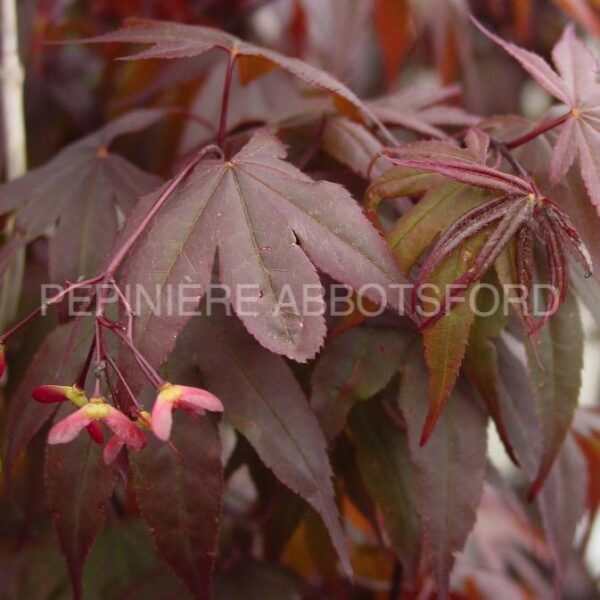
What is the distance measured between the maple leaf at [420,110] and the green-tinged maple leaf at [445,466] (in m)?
0.20

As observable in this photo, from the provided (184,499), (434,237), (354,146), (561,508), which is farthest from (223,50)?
(561,508)

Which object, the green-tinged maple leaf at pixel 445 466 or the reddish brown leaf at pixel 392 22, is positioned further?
the reddish brown leaf at pixel 392 22

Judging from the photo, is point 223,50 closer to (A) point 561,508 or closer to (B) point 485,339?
(B) point 485,339

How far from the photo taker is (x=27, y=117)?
105 centimetres

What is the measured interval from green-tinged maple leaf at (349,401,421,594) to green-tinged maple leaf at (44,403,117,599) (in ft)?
0.70

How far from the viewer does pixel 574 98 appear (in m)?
0.57

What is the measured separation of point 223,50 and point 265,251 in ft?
0.65

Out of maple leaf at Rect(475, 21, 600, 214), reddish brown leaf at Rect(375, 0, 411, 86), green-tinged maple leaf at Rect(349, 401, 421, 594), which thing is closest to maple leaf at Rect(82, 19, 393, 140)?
maple leaf at Rect(475, 21, 600, 214)

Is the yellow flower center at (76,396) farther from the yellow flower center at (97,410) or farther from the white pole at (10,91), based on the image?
the white pole at (10,91)

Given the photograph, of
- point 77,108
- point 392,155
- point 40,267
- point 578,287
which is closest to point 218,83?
point 77,108

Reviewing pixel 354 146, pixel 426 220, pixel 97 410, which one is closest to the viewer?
pixel 97 410

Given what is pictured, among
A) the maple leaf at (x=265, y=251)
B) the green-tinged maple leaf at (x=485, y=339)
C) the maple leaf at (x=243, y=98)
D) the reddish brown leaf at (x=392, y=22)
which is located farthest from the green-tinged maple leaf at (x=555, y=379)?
the reddish brown leaf at (x=392, y=22)

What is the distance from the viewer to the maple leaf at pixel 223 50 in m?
0.58

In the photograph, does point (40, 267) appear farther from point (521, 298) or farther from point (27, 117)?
point (521, 298)
